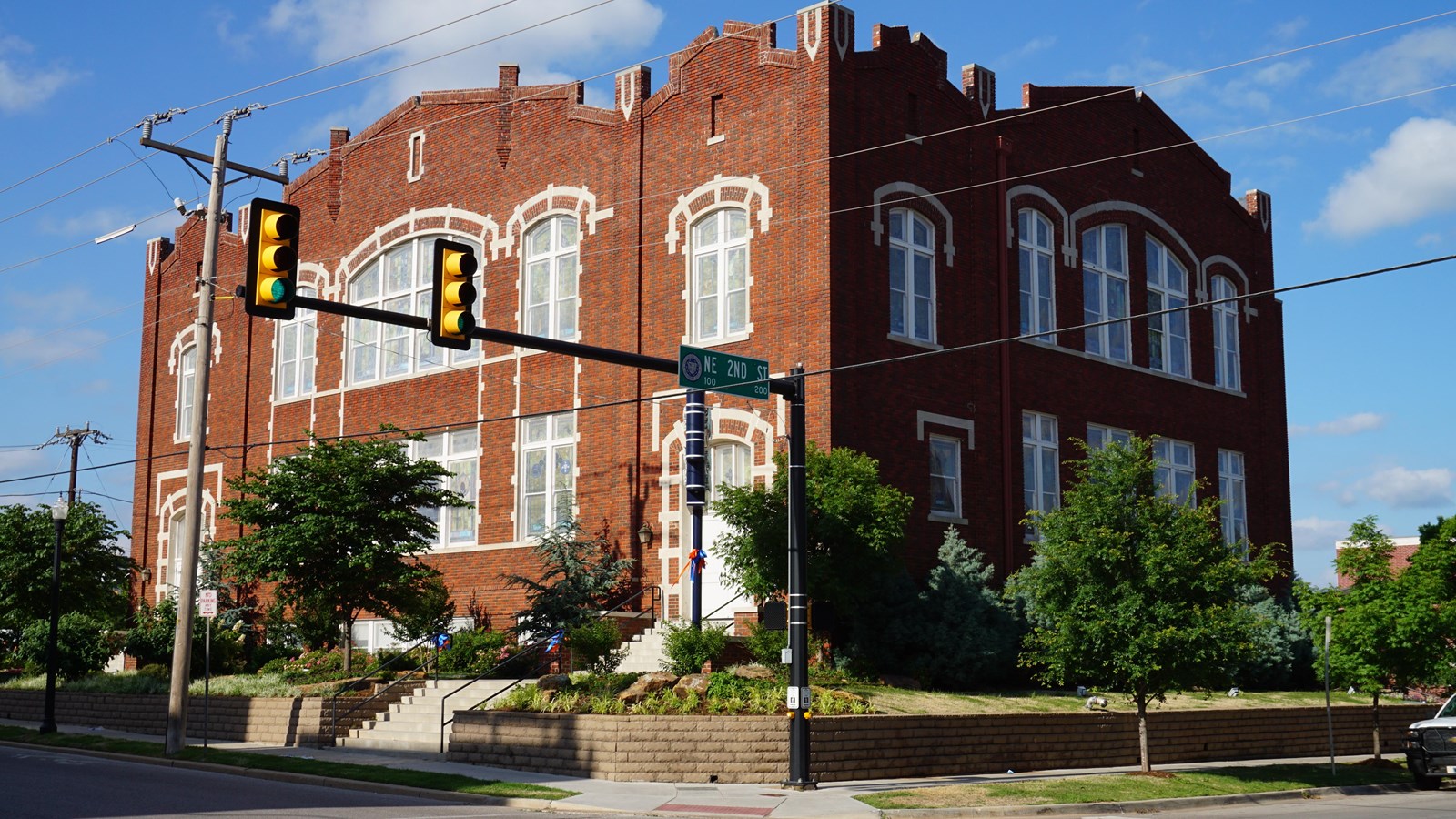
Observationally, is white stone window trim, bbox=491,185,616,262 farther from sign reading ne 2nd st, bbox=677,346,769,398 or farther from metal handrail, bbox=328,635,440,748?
sign reading ne 2nd st, bbox=677,346,769,398

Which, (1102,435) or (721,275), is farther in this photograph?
(1102,435)

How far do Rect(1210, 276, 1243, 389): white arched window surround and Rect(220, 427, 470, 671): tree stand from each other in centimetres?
2179

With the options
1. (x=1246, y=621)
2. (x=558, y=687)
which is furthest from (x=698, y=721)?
(x=1246, y=621)

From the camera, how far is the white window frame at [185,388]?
46281 millimetres

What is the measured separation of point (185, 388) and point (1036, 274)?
91.3ft

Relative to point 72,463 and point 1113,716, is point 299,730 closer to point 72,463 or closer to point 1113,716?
point 1113,716

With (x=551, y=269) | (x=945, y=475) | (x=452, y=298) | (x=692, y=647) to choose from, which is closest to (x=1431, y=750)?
(x=945, y=475)

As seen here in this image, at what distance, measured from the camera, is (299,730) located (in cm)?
2759

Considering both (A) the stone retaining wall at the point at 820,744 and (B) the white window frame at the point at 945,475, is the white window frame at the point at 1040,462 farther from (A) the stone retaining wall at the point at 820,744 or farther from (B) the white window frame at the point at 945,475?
(A) the stone retaining wall at the point at 820,744

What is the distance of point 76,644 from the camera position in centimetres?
3597

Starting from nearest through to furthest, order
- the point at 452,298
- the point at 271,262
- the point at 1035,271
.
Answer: the point at 271,262 → the point at 452,298 → the point at 1035,271

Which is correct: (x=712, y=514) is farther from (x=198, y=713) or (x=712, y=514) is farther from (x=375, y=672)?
(x=198, y=713)

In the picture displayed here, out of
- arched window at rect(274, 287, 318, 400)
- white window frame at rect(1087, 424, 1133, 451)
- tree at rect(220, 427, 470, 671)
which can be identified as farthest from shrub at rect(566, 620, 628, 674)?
arched window at rect(274, 287, 318, 400)

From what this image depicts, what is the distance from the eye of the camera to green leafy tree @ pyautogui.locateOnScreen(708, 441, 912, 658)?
83.3 ft
